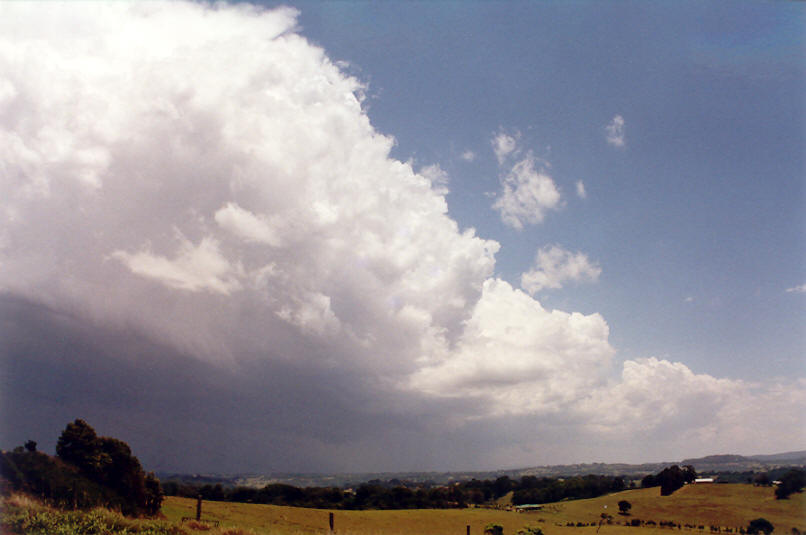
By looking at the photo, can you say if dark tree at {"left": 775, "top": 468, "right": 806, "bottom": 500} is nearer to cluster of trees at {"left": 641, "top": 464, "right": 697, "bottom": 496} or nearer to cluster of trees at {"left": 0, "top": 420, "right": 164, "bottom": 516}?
cluster of trees at {"left": 641, "top": 464, "right": 697, "bottom": 496}

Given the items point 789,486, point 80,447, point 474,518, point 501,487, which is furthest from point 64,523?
point 501,487

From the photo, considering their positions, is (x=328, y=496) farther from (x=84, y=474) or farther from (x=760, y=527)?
(x=760, y=527)

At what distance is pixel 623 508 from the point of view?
310 feet

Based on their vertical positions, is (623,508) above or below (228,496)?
below

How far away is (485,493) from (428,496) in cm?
5860

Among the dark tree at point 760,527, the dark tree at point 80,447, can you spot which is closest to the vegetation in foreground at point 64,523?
the dark tree at point 80,447

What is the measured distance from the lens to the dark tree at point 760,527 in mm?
70938

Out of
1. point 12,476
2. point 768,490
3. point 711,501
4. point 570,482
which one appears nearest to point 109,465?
point 12,476

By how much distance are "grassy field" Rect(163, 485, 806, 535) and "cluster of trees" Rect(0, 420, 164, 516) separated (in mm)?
4413

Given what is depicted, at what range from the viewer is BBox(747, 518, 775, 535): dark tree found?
70.9m

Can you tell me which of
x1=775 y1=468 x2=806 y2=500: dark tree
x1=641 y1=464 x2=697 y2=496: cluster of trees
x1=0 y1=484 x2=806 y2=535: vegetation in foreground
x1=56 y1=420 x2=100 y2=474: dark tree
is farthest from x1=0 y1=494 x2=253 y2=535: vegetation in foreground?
x1=641 y1=464 x2=697 y2=496: cluster of trees

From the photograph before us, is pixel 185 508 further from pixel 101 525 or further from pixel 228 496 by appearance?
pixel 228 496

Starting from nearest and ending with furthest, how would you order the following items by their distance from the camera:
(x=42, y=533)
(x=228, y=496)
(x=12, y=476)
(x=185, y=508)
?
(x=42, y=533), (x=12, y=476), (x=185, y=508), (x=228, y=496)

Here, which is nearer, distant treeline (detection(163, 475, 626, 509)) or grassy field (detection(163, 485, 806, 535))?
grassy field (detection(163, 485, 806, 535))
